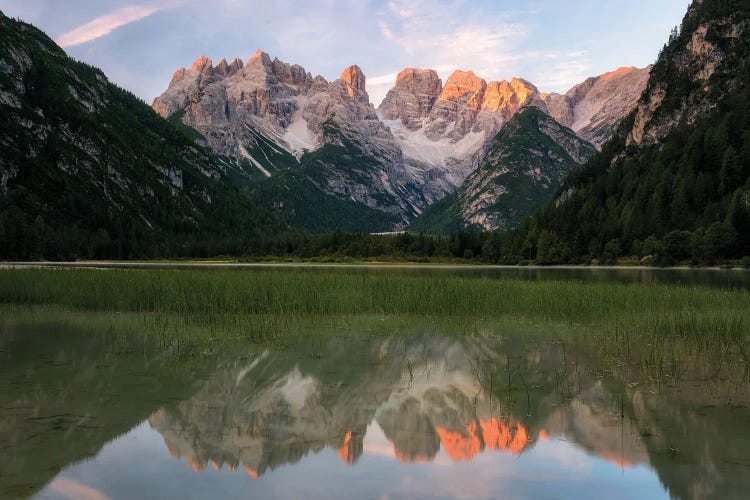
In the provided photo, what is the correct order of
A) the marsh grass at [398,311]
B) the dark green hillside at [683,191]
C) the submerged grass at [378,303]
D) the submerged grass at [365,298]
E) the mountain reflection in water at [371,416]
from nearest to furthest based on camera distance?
the mountain reflection in water at [371,416], the marsh grass at [398,311], the submerged grass at [378,303], the submerged grass at [365,298], the dark green hillside at [683,191]

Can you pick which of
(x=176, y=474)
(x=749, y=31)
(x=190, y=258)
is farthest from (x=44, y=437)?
(x=749, y=31)

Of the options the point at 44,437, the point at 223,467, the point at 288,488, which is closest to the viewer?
the point at 288,488

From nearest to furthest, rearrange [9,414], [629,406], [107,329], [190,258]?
1. [9,414]
2. [629,406]
3. [107,329]
4. [190,258]

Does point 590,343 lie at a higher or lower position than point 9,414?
lower

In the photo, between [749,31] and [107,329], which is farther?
[749,31]

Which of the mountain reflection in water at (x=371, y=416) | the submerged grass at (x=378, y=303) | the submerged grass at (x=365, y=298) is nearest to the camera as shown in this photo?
the mountain reflection in water at (x=371, y=416)

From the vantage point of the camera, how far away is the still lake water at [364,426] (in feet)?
34.6

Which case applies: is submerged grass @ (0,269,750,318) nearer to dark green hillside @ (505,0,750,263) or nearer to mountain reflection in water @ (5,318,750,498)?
mountain reflection in water @ (5,318,750,498)

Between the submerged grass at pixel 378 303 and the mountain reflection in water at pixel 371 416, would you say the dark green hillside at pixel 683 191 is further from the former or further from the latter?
the mountain reflection in water at pixel 371 416

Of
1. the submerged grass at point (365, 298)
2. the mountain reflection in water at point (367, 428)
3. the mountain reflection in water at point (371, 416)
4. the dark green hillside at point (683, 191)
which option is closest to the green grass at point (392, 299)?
the submerged grass at point (365, 298)

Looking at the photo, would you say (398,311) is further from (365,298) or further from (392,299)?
(365,298)

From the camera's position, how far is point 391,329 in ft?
95.3

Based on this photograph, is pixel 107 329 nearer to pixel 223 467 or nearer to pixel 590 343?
pixel 223 467

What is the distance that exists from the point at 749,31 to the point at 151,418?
755 ft
